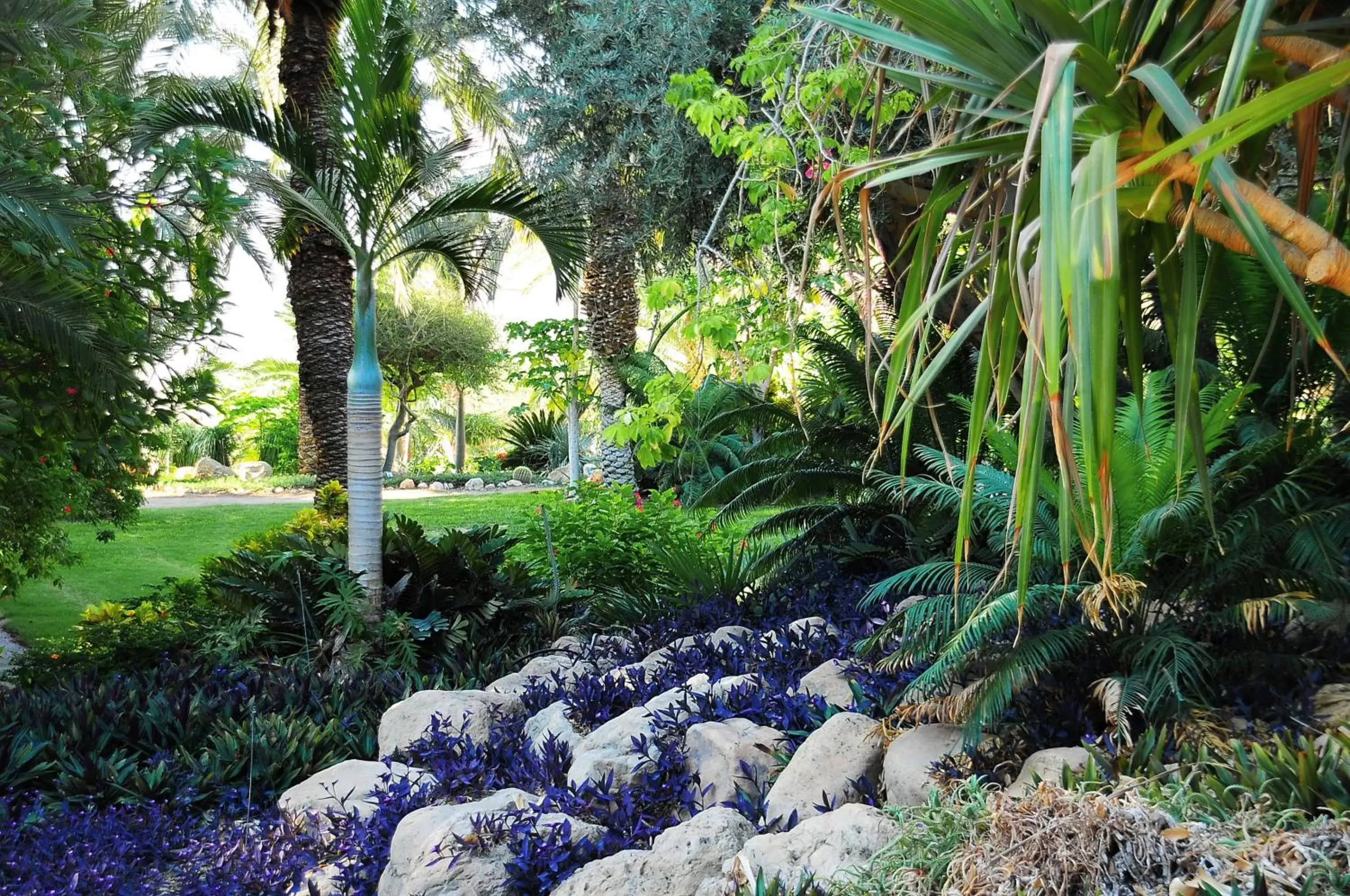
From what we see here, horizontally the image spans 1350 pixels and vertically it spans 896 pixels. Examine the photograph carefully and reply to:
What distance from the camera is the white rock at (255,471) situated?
21.4m

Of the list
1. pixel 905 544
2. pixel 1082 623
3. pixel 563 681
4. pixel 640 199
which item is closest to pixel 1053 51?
pixel 1082 623

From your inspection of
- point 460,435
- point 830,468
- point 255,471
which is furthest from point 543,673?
point 460,435

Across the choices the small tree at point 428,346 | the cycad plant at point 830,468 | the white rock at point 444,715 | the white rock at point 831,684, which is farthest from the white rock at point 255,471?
the white rock at point 831,684

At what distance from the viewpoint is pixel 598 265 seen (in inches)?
416

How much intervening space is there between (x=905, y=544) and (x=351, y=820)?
3.22 meters

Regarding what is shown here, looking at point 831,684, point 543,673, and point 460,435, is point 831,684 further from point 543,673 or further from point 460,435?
point 460,435

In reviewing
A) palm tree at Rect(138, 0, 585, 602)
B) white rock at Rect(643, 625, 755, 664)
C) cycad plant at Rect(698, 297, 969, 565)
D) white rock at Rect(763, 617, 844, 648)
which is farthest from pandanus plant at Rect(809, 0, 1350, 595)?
palm tree at Rect(138, 0, 585, 602)

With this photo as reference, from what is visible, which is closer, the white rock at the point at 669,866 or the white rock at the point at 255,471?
the white rock at the point at 669,866

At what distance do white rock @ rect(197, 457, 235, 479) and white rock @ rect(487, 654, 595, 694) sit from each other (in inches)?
734

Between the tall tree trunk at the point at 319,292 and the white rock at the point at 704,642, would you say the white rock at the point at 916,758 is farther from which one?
the tall tree trunk at the point at 319,292

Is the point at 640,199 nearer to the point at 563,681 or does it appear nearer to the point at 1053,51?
the point at 563,681

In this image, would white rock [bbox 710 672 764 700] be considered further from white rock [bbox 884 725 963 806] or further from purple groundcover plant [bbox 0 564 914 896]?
white rock [bbox 884 725 963 806]

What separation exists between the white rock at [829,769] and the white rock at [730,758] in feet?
0.32

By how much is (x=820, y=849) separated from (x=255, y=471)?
2157 cm
